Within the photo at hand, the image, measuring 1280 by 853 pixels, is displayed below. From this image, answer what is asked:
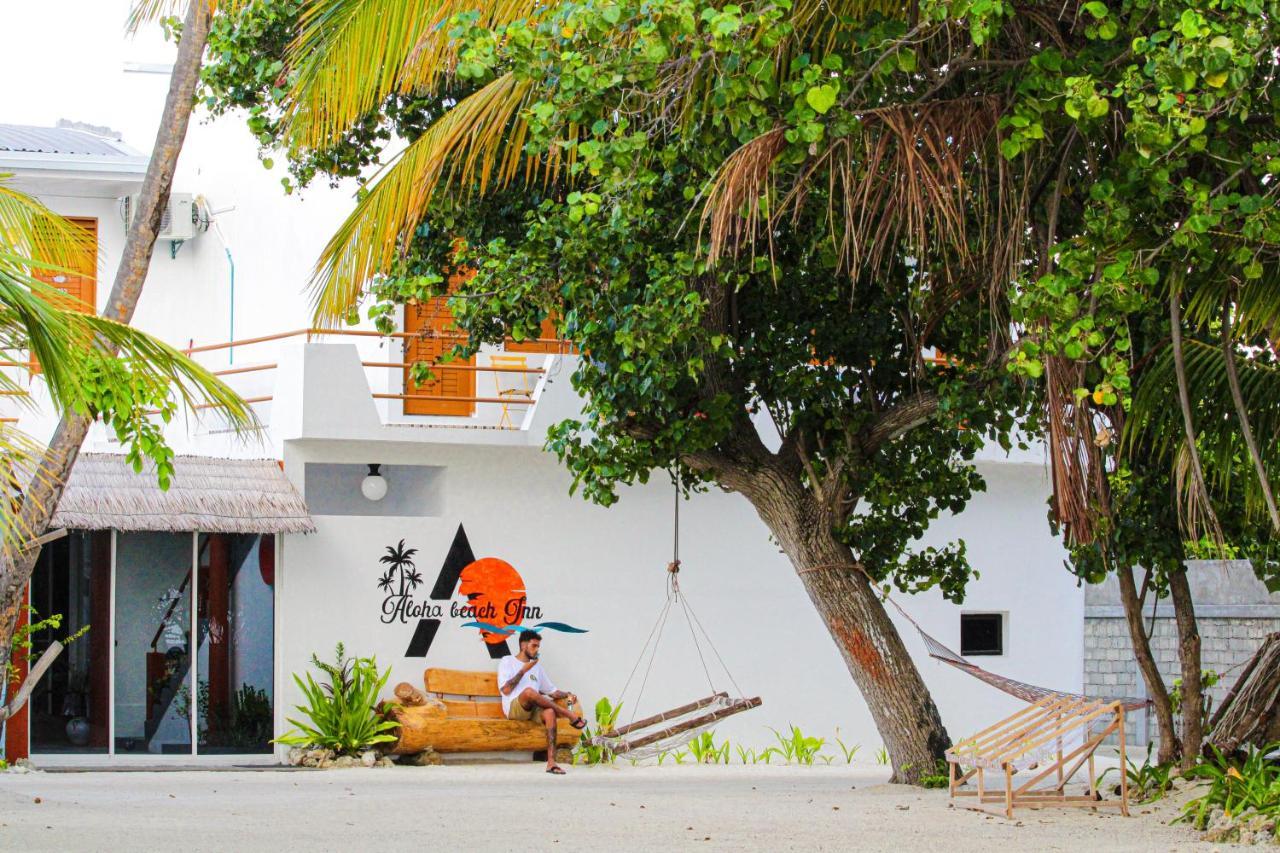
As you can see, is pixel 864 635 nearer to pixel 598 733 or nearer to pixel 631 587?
pixel 598 733

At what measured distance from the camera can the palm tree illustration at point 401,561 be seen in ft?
48.4

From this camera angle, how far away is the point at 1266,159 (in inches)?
275

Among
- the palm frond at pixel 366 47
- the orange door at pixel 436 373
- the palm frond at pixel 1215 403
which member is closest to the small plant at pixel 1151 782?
the palm frond at pixel 1215 403

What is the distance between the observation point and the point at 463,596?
14945 mm

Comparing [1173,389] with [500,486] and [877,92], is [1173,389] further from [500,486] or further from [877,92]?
[500,486]

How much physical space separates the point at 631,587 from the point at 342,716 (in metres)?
3.15

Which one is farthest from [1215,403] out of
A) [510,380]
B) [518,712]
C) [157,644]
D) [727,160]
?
[157,644]

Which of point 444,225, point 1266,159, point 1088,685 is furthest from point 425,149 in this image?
point 1088,685

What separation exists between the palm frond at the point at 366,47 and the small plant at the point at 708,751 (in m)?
8.39

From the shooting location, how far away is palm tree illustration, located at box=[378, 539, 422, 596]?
14.7 meters

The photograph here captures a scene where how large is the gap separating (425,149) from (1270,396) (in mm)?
5046

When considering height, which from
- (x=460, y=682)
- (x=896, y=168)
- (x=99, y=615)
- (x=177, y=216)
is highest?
(x=177, y=216)

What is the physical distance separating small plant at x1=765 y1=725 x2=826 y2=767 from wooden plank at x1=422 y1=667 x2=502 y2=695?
2.95 metres

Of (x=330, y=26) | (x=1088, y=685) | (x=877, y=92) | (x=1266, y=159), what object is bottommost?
(x=1088, y=685)
